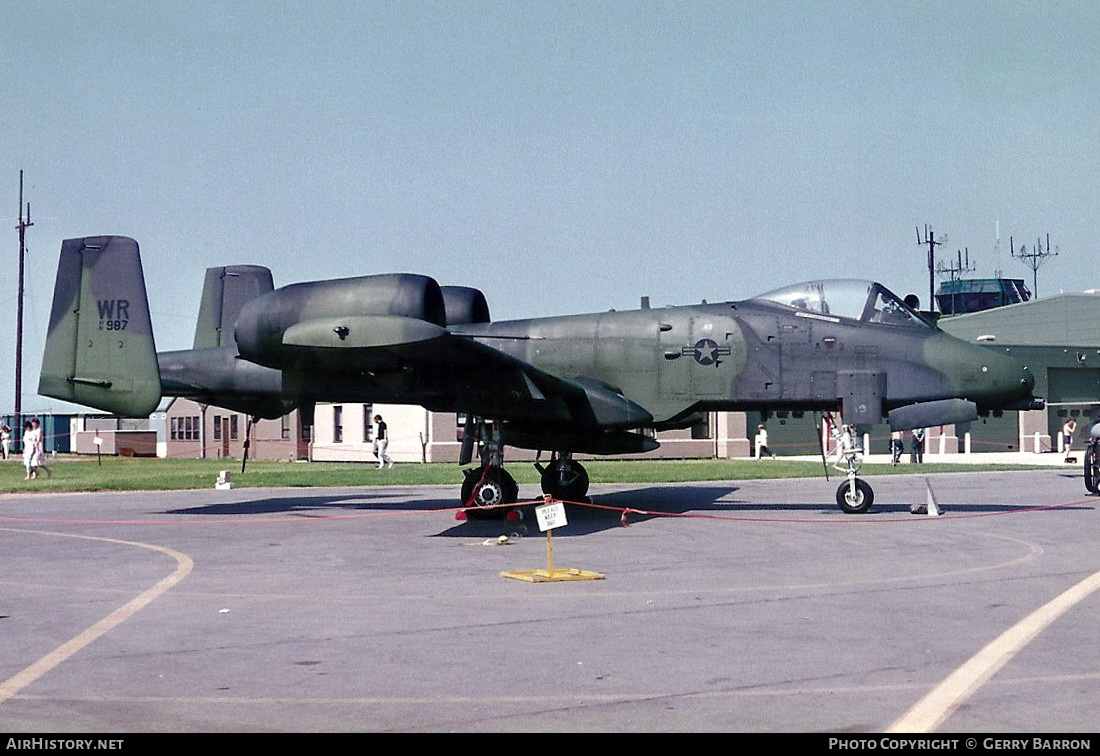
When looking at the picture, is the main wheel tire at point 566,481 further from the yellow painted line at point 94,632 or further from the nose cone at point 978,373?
the yellow painted line at point 94,632

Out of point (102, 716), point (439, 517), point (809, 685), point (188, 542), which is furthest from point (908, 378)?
point (102, 716)

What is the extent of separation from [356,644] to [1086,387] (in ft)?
208

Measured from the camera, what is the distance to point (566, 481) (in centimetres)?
2175

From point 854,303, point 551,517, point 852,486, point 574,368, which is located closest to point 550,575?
point 551,517

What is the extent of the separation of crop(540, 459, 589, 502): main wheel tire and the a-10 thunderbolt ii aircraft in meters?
0.57

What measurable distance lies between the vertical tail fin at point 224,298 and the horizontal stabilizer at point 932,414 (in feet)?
41.9

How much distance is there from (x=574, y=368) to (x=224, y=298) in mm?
8175

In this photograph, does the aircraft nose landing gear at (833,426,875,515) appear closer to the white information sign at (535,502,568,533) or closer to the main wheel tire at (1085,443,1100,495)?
the main wheel tire at (1085,443,1100,495)

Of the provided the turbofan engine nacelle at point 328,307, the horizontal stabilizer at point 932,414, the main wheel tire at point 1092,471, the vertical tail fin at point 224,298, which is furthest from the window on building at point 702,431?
the turbofan engine nacelle at point 328,307

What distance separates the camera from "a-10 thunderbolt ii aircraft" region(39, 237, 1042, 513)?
1830cm

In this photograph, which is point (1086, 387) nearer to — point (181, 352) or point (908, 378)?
point (908, 378)

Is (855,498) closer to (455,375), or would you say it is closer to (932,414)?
(932,414)

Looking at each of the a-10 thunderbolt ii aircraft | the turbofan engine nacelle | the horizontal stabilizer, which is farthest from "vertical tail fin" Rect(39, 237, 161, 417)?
the horizontal stabilizer

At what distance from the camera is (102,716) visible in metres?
6.54
